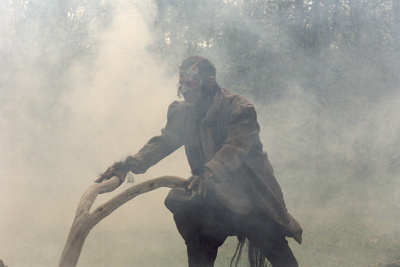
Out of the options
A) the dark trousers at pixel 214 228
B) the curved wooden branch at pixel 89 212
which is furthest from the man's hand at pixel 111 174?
the dark trousers at pixel 214 228

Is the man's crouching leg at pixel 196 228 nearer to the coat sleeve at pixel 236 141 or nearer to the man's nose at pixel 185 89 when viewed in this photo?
the coat sleeve at pixel 236 141

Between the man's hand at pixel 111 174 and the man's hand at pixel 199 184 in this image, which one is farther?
the man's hand at pixel 111 174

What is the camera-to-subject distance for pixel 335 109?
8852 millimetres

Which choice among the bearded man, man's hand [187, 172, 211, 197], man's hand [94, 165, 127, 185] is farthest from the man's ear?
man's hand [94, 165, 127, 185]

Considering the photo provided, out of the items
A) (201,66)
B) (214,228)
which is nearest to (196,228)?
(214,228)

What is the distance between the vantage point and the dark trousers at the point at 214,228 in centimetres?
375

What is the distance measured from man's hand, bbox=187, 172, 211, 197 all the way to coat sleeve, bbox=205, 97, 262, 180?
0.24 ft

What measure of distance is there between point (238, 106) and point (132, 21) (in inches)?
155

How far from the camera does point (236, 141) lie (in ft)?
11.4

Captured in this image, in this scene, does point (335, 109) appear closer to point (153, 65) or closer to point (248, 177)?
point (153, 65)

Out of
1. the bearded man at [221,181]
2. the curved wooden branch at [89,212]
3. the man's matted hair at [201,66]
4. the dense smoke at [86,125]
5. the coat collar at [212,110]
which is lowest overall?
the curved wooden branch at [89,212]

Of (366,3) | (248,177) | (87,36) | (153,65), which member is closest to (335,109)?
(366,3)

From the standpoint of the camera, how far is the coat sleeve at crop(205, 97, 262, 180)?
3.39 metres

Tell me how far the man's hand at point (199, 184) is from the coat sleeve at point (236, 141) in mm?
73
